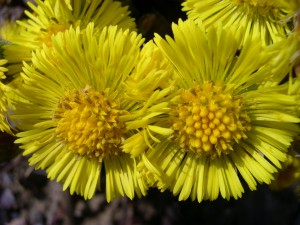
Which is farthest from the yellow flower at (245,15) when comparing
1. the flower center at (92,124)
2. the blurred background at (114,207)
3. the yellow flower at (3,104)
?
the blurred background at (114,207)

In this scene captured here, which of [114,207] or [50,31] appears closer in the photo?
[50,31]

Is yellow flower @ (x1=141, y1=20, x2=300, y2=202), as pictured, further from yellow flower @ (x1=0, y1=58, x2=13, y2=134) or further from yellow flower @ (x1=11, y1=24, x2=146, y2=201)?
yellow flower @ (x1=0, y1=58, x2=13, y2=134)

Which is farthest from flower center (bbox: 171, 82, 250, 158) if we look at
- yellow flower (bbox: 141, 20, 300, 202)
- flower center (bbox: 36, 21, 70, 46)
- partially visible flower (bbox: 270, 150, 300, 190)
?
flower center (bbox: 36, 21, 70, 46)

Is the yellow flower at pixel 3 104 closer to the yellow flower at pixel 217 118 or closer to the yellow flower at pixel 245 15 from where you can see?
the yellow flower at pixel 217 118

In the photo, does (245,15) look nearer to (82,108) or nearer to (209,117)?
(209,117)

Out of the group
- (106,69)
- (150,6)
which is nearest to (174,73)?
(106,69)

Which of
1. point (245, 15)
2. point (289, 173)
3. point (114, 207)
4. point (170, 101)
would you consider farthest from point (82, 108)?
point (114, 207)

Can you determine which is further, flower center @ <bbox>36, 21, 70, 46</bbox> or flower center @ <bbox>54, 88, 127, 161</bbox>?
flower center @ <bbox>36, 21, 70, 46</bbox>
